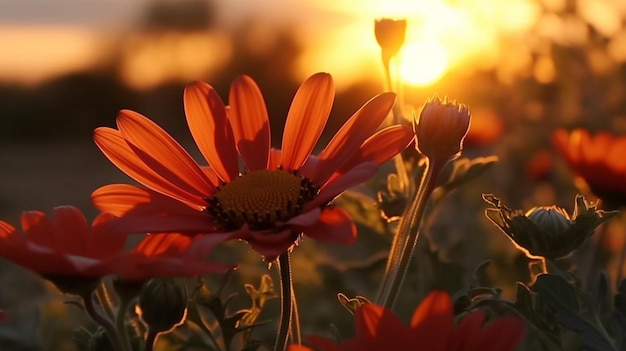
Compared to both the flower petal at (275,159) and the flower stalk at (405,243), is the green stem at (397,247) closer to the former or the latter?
the flower stalk at (405,243)

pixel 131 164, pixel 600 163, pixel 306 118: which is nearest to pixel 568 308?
pixel 306 118

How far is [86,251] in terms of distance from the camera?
0.78 meters

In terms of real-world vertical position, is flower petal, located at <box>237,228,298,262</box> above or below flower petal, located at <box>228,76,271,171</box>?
below

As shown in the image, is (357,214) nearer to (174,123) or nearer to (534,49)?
(534,49)

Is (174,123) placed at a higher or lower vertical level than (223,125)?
lower

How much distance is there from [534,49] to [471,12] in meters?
0.19

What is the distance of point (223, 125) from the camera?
922mm

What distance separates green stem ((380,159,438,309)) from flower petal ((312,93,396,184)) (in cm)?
6

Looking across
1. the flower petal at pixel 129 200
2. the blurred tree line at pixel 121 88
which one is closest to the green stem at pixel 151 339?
the flower petal at pixel 129 200

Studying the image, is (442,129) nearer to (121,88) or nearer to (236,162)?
(236,162)

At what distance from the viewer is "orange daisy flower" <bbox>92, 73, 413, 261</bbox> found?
2.64 ft

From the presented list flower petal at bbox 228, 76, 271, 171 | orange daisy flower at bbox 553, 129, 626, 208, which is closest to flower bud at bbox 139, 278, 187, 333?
flower petal at bbox 228, 76, 271, 171

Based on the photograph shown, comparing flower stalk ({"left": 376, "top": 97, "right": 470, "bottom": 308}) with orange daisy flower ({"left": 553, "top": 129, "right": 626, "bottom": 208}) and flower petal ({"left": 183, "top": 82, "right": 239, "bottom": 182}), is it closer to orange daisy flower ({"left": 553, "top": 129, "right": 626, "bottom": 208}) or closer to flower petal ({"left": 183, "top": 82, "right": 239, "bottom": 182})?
flower petal ({"left": 183, "top": 82, "right": 239, "bottom": 182})

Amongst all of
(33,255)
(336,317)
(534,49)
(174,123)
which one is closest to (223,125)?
(33,255)
